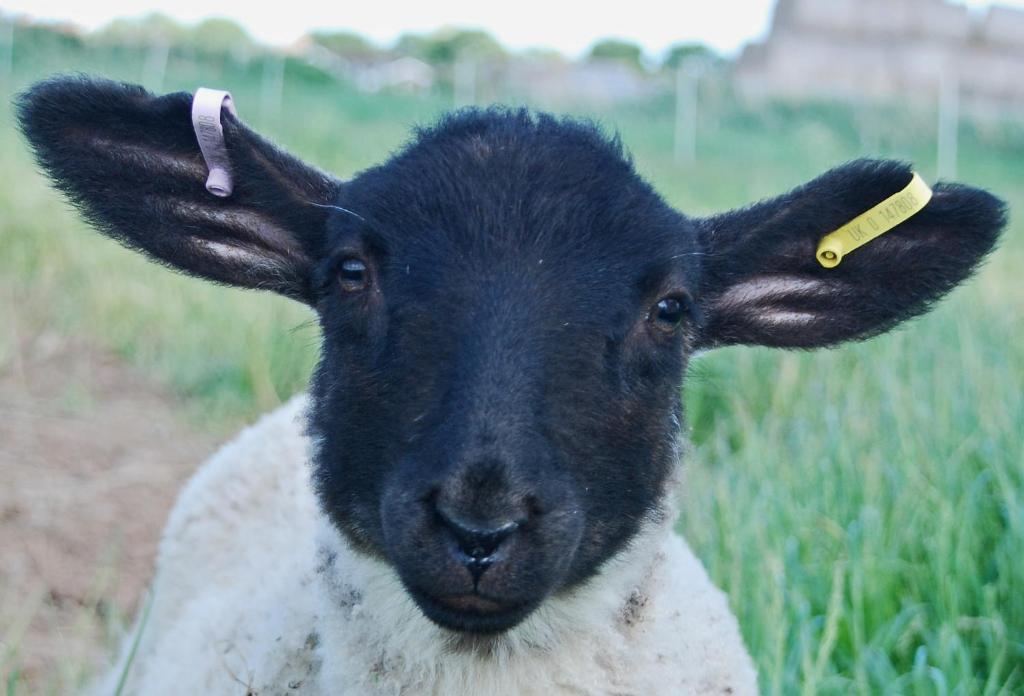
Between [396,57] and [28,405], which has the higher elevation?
[28,405]

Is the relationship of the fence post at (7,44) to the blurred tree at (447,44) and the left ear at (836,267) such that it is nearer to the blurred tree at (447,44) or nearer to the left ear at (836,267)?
the left ear at (836,267)

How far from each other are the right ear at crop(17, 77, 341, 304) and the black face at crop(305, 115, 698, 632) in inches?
7.8

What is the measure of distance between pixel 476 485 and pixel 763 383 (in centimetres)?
407

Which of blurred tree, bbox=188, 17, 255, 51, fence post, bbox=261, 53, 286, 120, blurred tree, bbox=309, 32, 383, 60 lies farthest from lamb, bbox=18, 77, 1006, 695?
blurred tree, bbox=309, 32, 383, 60

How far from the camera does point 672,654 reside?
2.66 meters

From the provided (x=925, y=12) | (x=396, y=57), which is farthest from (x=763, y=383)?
(x=396, y=57)

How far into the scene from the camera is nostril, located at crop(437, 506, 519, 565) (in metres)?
1.96

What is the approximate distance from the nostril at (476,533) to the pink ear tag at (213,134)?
1.15 meters

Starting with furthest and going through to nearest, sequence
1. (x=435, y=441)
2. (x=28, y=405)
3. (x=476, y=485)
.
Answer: (x=28, y=405) < (x=435, y=441) < (x=476, y=485)

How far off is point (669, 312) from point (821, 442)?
2.40 m

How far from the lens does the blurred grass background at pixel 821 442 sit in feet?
11.3

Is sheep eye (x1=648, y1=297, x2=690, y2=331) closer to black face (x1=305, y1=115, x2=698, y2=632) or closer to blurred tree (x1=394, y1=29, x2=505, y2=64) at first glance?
black face (x1=305, y1=115, x2=698, y2=632)

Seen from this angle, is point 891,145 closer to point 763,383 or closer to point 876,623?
point 763,383

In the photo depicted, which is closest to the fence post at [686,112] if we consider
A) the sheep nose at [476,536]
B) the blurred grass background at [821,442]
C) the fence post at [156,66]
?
the fence post at [156,66]
